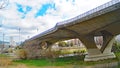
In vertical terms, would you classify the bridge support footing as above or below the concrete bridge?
below

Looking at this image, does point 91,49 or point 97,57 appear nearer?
point 97,57

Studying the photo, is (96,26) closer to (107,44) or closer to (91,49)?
(91,49)

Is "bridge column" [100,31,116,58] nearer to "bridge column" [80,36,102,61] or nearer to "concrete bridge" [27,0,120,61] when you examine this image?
"concrete bridge" [27,0,120,61]

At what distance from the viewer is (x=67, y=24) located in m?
46.5

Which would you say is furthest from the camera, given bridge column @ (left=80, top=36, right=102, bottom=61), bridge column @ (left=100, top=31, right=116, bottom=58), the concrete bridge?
bridge column @ (left=100, top=31, right=116, bottom=58)

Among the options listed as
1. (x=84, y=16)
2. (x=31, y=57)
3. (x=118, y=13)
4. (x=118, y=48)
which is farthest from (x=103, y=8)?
(x=118, y=48)

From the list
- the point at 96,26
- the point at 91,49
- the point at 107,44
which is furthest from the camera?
the point at 107,44

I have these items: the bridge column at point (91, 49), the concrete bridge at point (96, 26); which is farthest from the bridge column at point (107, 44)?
the bridge column at point (91, 49)

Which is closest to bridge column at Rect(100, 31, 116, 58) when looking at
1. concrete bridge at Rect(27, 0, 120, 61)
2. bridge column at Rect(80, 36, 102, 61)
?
concrete bridge at Rect(27, 0, 120, 61)

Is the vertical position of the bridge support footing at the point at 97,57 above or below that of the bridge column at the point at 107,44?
below

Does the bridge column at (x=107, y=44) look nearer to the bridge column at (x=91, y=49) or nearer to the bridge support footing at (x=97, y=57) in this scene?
the bridge support footing at (x=97, y=57)

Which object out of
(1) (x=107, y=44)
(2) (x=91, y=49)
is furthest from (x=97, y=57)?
(1) (x=107, y=44)

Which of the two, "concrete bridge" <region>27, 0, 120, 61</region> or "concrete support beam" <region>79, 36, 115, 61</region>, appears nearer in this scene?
"concrete bridge" <region>27, 0, 120, 61</region>

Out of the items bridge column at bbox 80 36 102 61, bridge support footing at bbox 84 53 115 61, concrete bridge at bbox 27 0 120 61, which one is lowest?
bridge support footing at bbox 84 53 115 61
